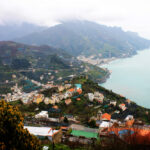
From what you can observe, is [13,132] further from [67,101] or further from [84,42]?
[84,42]

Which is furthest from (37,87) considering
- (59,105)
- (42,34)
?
(42,34)

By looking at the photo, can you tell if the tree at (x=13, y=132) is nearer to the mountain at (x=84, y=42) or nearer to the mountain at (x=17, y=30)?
the mountain at (x=84, y=42)

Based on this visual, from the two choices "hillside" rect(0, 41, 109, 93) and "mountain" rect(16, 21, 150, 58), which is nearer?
"hillside" rect(0, 41, 109, 93)

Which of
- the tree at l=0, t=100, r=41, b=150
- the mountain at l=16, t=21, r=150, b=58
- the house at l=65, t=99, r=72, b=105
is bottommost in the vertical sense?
the house at l=65, t=99, r=72, b=105

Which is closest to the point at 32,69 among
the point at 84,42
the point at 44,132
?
the point at 44,132

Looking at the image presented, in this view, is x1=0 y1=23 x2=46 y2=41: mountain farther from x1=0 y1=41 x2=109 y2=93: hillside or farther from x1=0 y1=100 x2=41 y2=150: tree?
x1=0 y1=100 x2=41 y2=150: tree

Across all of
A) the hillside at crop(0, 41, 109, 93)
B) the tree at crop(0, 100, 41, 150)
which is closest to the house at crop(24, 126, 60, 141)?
the tree at crop(0, 100, 41, 150)

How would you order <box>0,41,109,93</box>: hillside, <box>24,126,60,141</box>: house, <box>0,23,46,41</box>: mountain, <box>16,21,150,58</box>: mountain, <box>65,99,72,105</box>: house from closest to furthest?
1. <box>24,126,60,141</box>: house
2. <box>65,99,72,105</box>: house
3. <box>0,41,109,93</box>: hillside
4. <box>16,21,150,58</box>: mountain
5. <box>0,23,46,41</box>: mountain

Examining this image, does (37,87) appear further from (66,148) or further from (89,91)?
(66,148)
